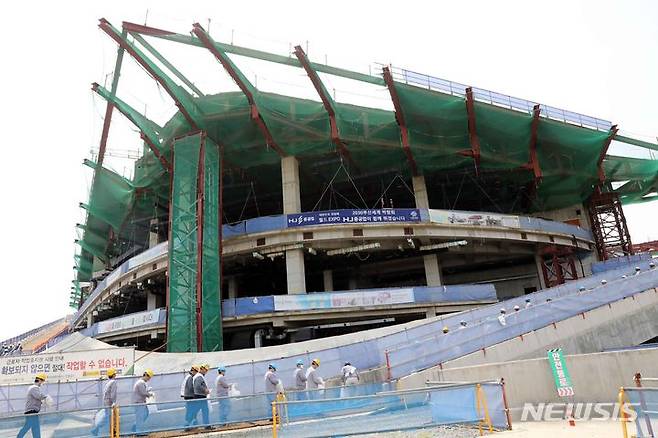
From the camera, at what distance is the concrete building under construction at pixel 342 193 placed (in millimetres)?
29031

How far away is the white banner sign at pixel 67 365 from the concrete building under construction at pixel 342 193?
7027 mm

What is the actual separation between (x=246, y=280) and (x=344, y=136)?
18119 millimetres

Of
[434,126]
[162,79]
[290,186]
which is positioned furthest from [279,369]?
[434,126]

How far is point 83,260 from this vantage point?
68.8 metres

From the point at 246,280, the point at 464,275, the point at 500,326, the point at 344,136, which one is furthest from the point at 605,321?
the point at 246,280

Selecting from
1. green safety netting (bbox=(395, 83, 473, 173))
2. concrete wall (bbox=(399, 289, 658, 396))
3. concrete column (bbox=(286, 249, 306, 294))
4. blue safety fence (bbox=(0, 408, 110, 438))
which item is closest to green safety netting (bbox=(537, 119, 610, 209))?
green safety netting (bbox=(395, 83, 473, 173))

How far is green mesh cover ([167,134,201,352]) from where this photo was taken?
28125mm

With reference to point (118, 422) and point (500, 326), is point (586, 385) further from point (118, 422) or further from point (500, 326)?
point (118, 422)

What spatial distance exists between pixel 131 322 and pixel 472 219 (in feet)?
81.9

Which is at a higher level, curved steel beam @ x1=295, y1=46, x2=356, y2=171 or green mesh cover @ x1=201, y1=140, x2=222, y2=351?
curved steel beam @ x1=295, y1=46, x2=356, y2=171

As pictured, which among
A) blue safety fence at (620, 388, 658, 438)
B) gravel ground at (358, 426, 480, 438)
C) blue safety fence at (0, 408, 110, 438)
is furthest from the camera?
gravel ground at (358, 426, 480, 438)

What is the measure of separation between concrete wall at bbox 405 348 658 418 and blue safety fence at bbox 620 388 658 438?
3.56m

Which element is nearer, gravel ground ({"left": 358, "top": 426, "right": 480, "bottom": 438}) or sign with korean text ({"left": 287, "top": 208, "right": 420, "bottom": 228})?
gravel ground ({"left": 358, "top": 426, "right": 480, "bottom": 438})

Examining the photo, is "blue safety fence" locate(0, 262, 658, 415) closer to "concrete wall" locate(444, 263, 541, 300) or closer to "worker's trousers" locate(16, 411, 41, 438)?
"worker's trousers" locate(16, 411, 41, 438)
